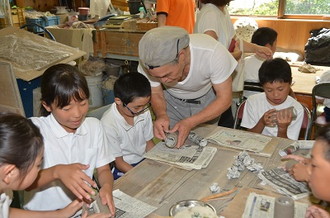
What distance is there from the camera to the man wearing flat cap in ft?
5.08

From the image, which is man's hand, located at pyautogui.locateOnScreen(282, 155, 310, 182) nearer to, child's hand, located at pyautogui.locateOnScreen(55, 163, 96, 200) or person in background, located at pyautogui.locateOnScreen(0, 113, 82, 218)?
child's hand, located at pyautogui.locateOnScreen(55, 163, 96, 200)

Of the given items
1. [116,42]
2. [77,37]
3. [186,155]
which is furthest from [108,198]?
[77,37]

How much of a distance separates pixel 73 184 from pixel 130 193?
0.24 metres

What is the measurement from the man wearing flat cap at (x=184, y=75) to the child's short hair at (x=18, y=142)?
669 millimetres

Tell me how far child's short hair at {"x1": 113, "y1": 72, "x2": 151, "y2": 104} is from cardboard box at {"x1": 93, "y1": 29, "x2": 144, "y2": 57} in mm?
1913

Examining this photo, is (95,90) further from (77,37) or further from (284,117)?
(284,117)

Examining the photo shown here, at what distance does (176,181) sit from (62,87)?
0.66 meters

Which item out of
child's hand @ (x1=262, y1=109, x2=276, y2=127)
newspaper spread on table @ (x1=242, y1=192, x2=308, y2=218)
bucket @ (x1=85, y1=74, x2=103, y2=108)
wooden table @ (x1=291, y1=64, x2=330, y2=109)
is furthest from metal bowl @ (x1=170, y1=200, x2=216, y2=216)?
bucket @ (x1=85, y1=74, x2=103, y2=108)

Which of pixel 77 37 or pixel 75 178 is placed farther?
pixel 77 37

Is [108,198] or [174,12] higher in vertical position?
[174,12]

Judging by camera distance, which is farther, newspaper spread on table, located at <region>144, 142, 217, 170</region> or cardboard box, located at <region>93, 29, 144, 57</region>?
cardboard box, located at <region>93, 29, 144, 57</region>

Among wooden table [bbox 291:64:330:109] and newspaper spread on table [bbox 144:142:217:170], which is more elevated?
newspaper spread on table [bbox 144:142:217:170]

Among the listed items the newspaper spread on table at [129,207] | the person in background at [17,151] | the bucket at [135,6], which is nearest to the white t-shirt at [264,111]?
the newspaper spread on table at [129,207]

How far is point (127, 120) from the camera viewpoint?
196 centimetres
